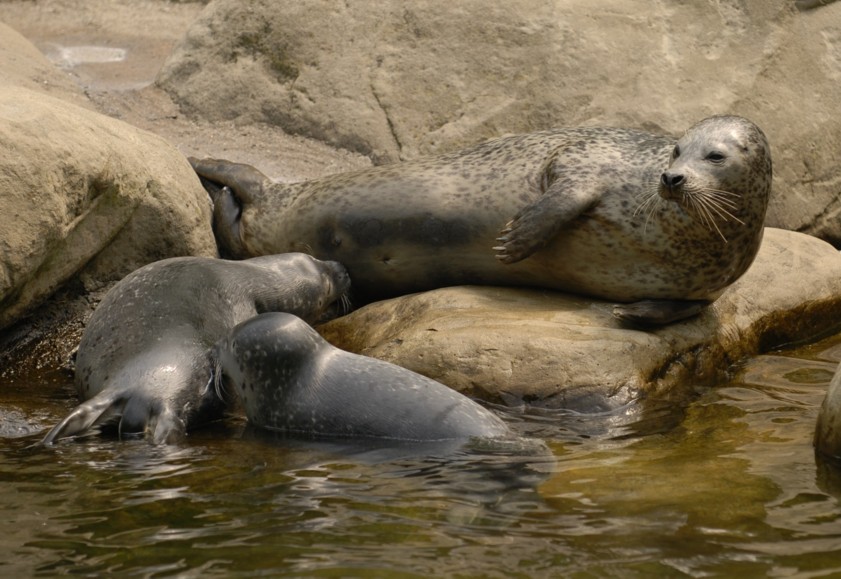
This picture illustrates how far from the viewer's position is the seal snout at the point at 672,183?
5.95 m

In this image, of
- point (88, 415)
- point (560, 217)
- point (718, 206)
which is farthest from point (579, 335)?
point (88, 415)

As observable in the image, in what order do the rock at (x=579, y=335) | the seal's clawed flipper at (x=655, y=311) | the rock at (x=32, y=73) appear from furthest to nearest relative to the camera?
1. the rock at (x=32, y=73)
2. the seal's clawed flipper at (x=655, y=311)
3. the rock at (x=579, y=335)

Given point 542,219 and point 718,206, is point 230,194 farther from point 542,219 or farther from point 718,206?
point 718,206

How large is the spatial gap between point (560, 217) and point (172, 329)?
202 centimetres

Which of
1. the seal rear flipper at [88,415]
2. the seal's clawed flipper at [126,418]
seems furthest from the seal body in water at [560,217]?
the seal rear flipper at [88,415]

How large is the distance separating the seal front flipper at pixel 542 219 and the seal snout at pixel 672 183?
581 millimetres

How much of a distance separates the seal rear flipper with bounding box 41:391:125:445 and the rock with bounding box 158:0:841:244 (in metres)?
3.53

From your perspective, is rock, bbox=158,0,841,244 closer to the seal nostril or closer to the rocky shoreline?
the rocky shoreline

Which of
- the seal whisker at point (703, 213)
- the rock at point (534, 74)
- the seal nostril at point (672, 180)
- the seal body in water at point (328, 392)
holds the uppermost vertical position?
the rock at point (534, 74)

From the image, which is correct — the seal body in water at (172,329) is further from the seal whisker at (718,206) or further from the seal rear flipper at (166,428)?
the seal whisker at (718,206)

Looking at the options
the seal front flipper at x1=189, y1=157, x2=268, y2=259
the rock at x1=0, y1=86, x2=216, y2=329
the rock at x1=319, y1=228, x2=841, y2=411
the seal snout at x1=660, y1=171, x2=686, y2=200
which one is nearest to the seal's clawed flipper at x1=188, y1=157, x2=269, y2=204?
the seal front flipper at x1=189, y1=157, x2=268, y2=259

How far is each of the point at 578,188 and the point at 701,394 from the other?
126 cm

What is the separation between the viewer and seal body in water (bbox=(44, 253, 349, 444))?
210 inches

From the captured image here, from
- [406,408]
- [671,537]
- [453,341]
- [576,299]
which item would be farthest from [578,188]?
[671,537]
